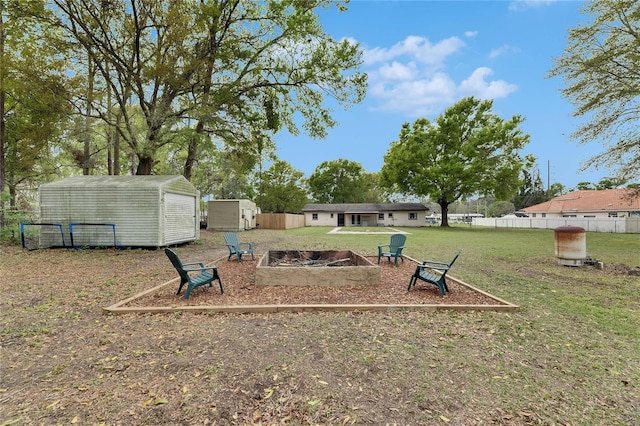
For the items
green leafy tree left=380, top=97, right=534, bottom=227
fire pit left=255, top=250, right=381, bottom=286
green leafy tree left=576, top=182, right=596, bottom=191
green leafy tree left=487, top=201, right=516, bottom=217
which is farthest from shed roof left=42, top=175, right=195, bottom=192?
green leafy tree left=487, top=201, right=516, bottom=217

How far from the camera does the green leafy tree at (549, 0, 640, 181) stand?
1298 cm

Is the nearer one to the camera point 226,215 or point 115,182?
point 115,182

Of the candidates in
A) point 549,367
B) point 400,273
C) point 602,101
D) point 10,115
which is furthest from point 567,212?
point 10,115

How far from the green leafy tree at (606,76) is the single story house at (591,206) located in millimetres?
22964

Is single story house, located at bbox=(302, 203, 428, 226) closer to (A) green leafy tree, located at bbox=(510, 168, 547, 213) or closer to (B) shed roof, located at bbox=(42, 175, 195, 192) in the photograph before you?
(A) green leafy tree, located at bbox=(510, 168, 547, 213)

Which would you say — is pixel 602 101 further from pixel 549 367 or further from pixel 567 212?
pixel 567 212

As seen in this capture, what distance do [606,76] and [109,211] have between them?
22288 mm

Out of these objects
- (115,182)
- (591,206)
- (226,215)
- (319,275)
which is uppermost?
(115,182)

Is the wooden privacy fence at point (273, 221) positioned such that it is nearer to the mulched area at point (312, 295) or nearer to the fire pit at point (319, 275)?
the mulched area at point (312, 295)

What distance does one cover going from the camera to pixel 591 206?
115 feet

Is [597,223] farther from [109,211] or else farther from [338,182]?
[338,182]

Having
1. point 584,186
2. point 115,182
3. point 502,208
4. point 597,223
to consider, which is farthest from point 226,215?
point 502,208

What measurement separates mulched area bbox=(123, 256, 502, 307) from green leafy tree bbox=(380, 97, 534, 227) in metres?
26.2

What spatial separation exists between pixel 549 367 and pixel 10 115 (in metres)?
26.7
